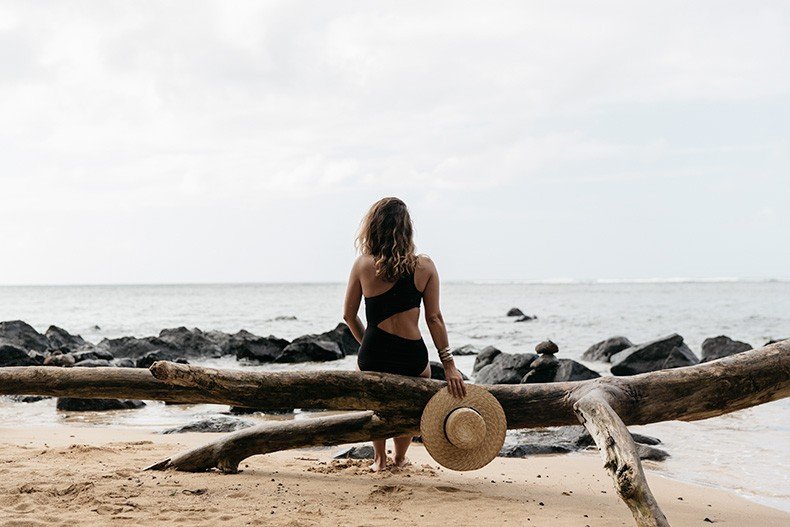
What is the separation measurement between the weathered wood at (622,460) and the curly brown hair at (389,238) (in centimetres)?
168

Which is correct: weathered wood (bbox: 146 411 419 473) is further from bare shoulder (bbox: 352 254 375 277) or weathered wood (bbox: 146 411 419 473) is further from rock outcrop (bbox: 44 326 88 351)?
rock outcrop (bbox: 44 326 88 351)

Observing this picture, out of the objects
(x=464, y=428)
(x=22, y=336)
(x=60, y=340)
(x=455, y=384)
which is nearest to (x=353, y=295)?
(x=455, y=384)

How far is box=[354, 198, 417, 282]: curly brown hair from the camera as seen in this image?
5.57 m

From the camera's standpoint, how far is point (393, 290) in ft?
18.5

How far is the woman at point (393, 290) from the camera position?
5.59 meters

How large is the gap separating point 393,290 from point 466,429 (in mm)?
1193

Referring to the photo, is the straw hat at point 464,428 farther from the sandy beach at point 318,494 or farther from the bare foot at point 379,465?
the bare foot at point 379,465

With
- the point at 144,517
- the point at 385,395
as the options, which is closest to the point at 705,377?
the point at 385,395

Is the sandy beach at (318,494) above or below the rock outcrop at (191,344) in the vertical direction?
above

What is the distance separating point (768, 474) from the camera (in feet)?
22.2

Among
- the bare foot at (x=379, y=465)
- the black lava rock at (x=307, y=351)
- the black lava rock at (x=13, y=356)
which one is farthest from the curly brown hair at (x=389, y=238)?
the black lava rock at (x=307, y=351)

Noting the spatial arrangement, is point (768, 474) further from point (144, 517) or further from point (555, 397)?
point (144, 517)

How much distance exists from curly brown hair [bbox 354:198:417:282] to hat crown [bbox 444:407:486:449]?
3.79 ft

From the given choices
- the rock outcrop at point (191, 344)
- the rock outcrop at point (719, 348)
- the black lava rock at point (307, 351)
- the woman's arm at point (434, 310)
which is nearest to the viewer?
the woman's arm at point (434, 310)
